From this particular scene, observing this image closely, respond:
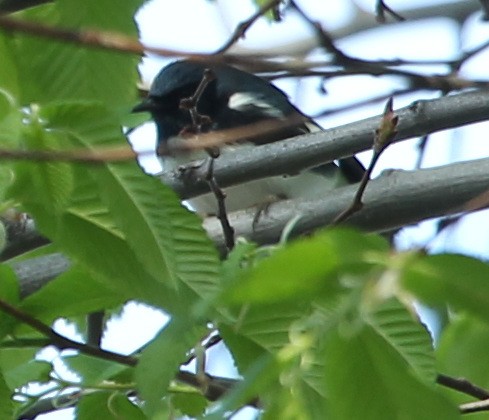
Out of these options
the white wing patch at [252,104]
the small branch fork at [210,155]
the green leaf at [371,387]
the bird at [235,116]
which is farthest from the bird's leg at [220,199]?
the white wing patch at [252,104]

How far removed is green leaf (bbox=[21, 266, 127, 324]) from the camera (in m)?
1.26

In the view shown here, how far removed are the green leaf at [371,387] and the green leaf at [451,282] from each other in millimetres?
116

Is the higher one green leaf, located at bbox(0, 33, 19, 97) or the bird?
the bird

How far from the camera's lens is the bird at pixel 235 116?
306cm

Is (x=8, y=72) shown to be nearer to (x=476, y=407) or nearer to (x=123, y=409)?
(x=123, y=409)

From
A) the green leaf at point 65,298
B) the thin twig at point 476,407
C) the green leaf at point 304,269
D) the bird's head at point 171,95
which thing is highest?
the bird's head at point 171,95

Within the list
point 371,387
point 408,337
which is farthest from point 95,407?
point 371,387

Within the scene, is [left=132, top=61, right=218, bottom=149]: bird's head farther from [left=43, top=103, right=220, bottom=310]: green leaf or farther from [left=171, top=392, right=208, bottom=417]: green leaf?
[left=43, top=103, right=220, bottom=310]: green leaf

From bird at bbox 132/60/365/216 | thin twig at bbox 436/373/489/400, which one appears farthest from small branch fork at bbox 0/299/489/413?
bird at bbox 132/60/365/216

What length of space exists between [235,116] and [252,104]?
0.07 metres

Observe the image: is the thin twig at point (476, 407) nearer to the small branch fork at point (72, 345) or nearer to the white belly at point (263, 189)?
the small branch fork at point (72, 345)

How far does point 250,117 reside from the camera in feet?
11.4

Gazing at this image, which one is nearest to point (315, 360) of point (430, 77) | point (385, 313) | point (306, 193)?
point (385, 313)

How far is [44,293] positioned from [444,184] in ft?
2.17
